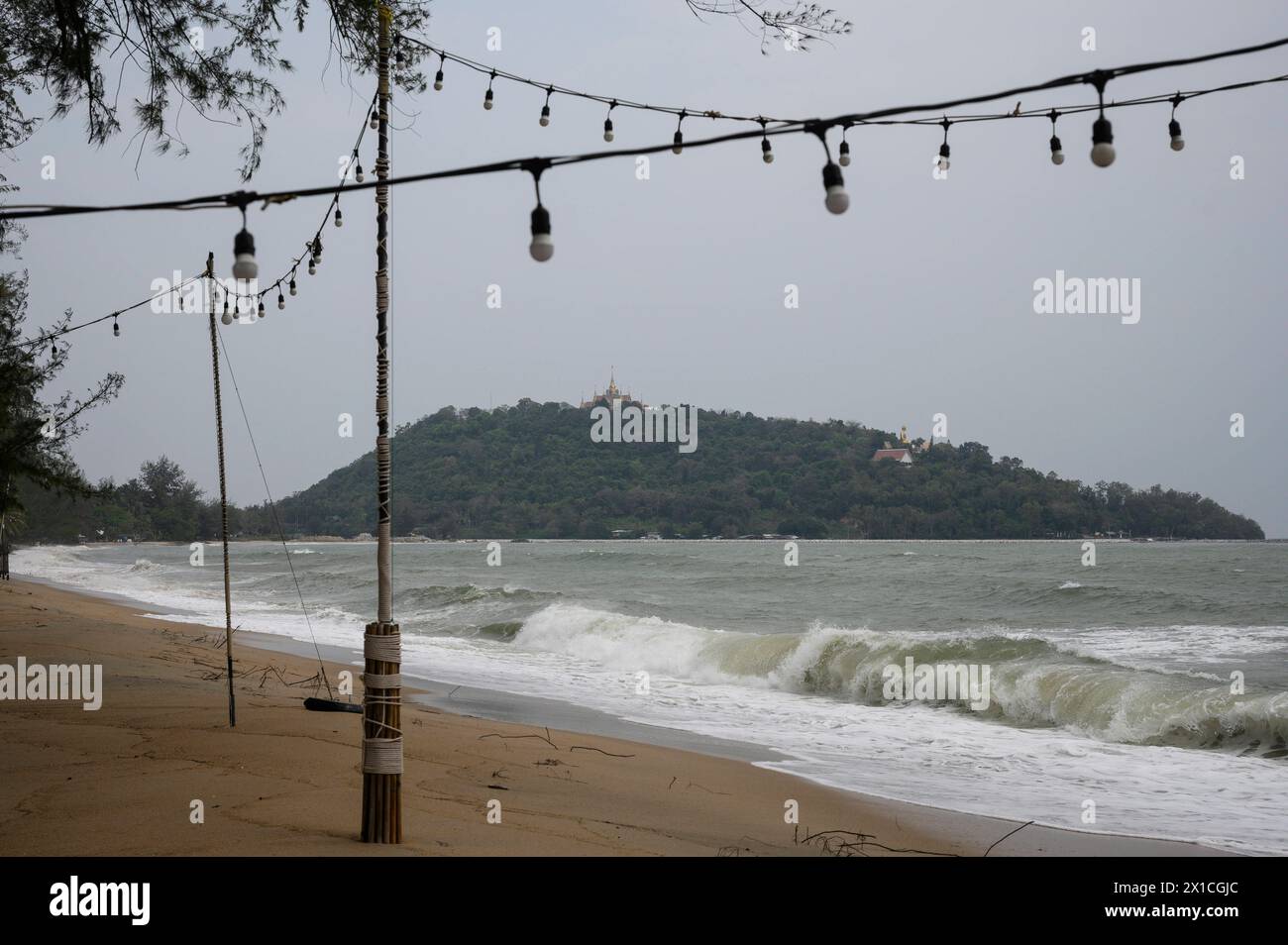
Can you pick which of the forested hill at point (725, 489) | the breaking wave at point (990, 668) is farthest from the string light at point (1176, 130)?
the forested hill at point (725, 489)

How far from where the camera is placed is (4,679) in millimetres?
9383

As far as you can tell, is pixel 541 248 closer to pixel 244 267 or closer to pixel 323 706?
pixel 244 267

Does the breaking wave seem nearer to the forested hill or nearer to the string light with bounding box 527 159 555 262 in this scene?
the string light with bounding box 527 159 555 262

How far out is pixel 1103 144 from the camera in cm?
327

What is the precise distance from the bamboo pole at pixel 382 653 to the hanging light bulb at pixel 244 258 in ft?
3.63

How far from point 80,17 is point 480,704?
7342 mm

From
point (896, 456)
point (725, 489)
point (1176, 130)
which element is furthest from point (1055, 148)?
point (725, 489)

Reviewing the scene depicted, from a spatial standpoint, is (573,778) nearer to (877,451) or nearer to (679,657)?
(679,657)

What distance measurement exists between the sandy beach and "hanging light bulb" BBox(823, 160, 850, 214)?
3076 mm

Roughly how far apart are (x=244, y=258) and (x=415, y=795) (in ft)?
11.7
